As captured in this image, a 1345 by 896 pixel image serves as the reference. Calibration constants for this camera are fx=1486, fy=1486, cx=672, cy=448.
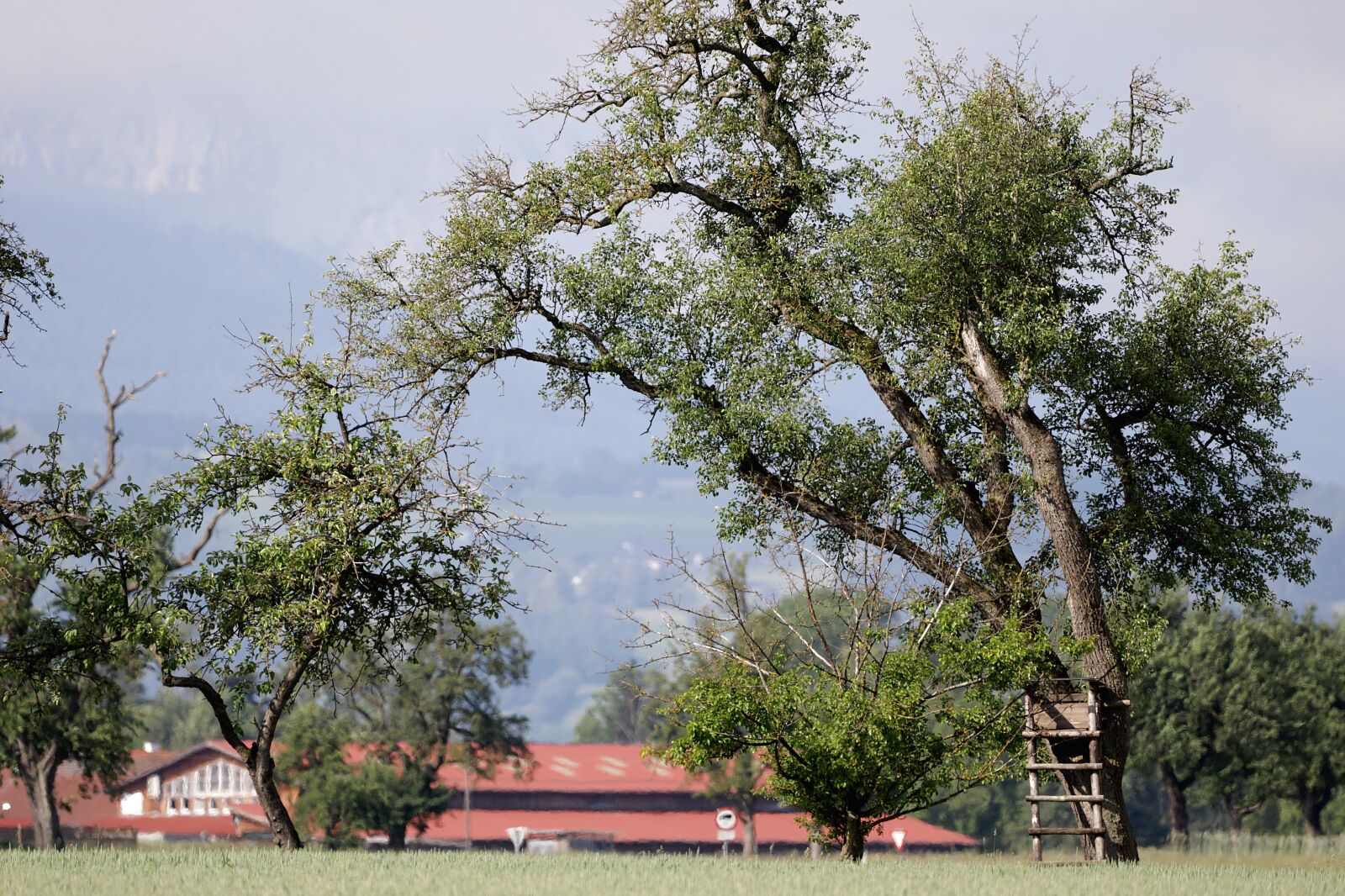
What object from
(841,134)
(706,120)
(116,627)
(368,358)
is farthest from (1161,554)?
(116,627)

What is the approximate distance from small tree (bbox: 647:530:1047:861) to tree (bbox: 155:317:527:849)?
12.5 feet

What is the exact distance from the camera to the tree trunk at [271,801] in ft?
78.8

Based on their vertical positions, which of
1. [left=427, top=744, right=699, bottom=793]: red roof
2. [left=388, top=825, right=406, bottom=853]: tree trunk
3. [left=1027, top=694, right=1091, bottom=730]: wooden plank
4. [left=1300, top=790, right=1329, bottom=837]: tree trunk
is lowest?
[left=1300, top=790, right=1329, bottom=837]: tree trunk

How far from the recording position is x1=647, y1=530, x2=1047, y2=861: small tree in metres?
21.3

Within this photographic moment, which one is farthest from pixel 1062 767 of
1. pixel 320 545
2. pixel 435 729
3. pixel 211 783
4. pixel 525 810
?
pixel 211 783

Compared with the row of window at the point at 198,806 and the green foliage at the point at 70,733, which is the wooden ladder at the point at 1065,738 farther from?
the row of window at the point at 198,806

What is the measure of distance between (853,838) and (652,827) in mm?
68401

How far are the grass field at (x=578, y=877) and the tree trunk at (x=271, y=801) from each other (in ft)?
12.6

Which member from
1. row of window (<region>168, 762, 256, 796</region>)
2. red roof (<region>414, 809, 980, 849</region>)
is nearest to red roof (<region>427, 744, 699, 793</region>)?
red roof (<region>414, 809, 980, 849</region>)

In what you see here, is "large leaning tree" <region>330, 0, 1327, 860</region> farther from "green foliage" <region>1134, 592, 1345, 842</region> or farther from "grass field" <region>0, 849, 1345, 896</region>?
"green foliage" <region>1134, 592, 1345, 842</region>

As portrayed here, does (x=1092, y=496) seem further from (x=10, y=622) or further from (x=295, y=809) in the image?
(x=295, y=809)

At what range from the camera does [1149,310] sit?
93.6 feet

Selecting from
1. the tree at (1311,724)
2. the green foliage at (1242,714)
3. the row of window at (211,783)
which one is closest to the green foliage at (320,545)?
the green foliage at (1242,714)

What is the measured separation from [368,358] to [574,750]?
81.7 meters
